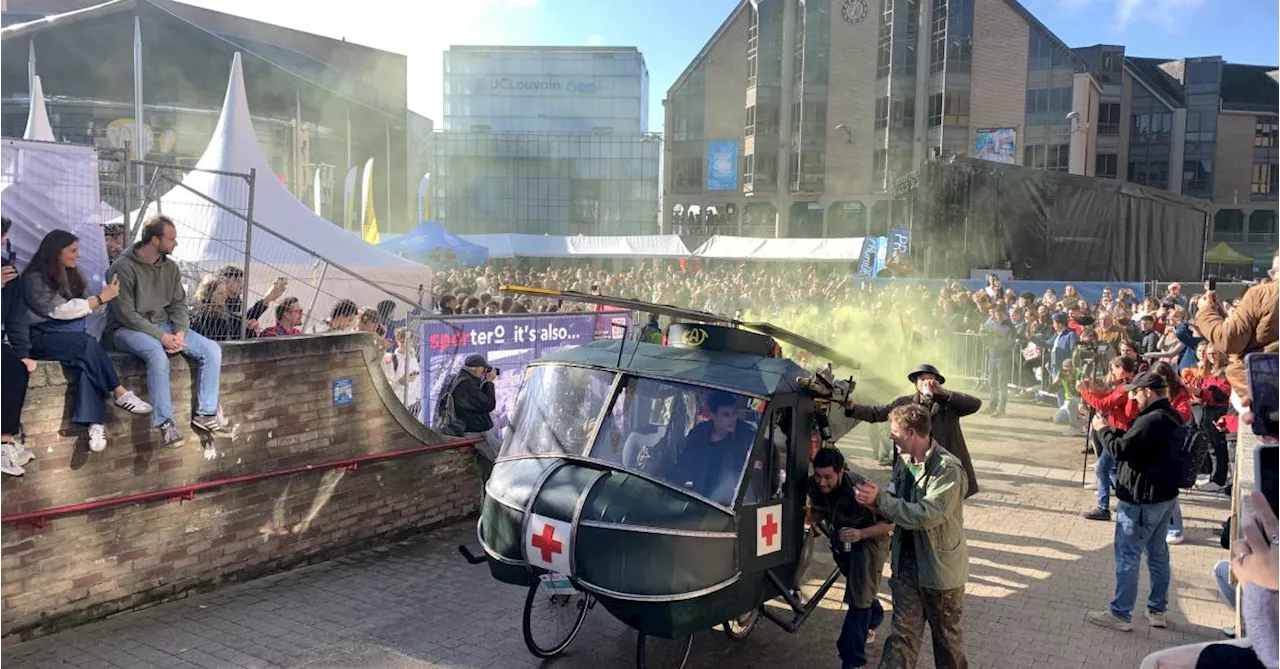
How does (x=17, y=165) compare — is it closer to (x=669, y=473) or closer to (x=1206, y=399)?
(x=669, y=473)

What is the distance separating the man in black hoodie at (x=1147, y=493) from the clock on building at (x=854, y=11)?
4857 cm

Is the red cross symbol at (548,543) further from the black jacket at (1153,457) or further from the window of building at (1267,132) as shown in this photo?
the window of building at (1267,132)

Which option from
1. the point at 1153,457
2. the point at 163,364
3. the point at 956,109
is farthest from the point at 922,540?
the point at 956,109

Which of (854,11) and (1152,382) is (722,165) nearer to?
(854,11)

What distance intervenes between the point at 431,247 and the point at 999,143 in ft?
116

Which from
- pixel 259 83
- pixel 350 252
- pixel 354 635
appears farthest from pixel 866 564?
pixel 259 83

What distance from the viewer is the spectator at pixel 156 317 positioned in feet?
20.3

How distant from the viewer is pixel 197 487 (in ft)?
21.5

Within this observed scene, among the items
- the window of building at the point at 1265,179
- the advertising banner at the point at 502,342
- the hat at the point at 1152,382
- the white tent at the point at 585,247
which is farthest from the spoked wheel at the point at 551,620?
the window of building at the point at 1265,179

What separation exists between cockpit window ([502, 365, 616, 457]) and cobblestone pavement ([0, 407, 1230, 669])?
147 centimetres

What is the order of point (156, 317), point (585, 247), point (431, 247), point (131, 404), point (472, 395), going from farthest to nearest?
1. point (585, 247)
2. point (431, 247)
3. point (472, 395)
4. point (156, 317)
5. point (131, 404)

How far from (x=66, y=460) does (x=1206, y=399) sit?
445 inches

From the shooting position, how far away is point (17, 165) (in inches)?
246

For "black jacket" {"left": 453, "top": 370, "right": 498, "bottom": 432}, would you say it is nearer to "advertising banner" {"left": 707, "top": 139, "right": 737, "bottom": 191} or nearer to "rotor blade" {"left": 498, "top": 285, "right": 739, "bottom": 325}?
"rotor blade" {"left": 498, "top": 285, "right": 739, "bottom": 325}
